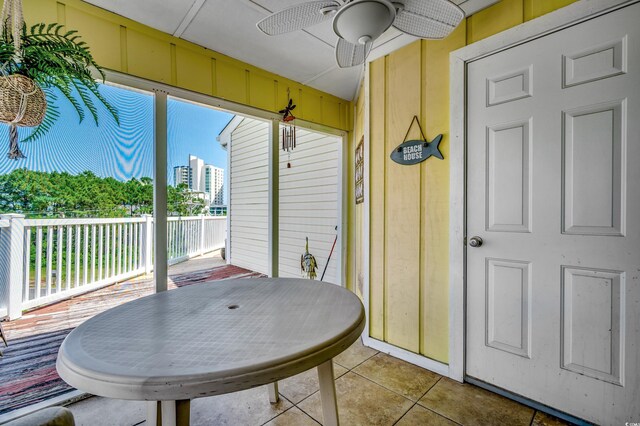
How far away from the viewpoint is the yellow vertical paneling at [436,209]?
1997mm

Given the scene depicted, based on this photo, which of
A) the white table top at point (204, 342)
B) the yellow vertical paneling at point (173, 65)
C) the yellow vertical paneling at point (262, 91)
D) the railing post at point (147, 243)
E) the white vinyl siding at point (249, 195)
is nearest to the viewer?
the white table top at point (204, 342)

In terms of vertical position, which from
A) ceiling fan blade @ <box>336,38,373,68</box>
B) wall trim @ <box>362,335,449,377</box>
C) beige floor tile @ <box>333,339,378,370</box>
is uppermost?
ceiling fan blade @ <box>336,38,373,68</box>

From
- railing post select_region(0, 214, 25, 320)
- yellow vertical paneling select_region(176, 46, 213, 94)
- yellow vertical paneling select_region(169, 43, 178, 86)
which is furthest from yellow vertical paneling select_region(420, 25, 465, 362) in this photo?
railing post select_region(0, 214, 25, 320)

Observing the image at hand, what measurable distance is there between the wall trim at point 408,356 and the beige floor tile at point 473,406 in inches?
5.1

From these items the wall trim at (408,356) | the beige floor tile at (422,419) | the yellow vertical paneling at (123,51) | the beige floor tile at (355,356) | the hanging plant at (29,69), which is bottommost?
the beige floor tile at (355,356)

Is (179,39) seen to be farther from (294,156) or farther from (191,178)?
(294,156)

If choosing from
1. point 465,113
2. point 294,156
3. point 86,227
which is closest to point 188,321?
point 465,113

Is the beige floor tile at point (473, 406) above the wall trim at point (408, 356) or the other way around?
the other way around

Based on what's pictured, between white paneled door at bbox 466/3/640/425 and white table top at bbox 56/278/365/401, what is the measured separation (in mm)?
1152

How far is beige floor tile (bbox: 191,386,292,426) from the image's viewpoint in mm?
1594

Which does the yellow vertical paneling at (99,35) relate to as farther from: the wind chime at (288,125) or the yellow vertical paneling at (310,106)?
the yellow vertical paneling at (310,106)

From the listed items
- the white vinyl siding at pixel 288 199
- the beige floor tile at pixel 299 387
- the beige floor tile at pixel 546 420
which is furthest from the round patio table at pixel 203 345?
the white vinyl siding at pixel 288 199

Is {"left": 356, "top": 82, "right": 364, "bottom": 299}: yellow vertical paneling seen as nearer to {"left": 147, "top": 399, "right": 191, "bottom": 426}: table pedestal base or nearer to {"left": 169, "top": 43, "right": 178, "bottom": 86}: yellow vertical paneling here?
{"left": 169, "top": 43, "right": 178, "bottom": 86}: yellow vertical paneling

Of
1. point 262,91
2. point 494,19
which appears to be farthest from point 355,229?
point 494,19
